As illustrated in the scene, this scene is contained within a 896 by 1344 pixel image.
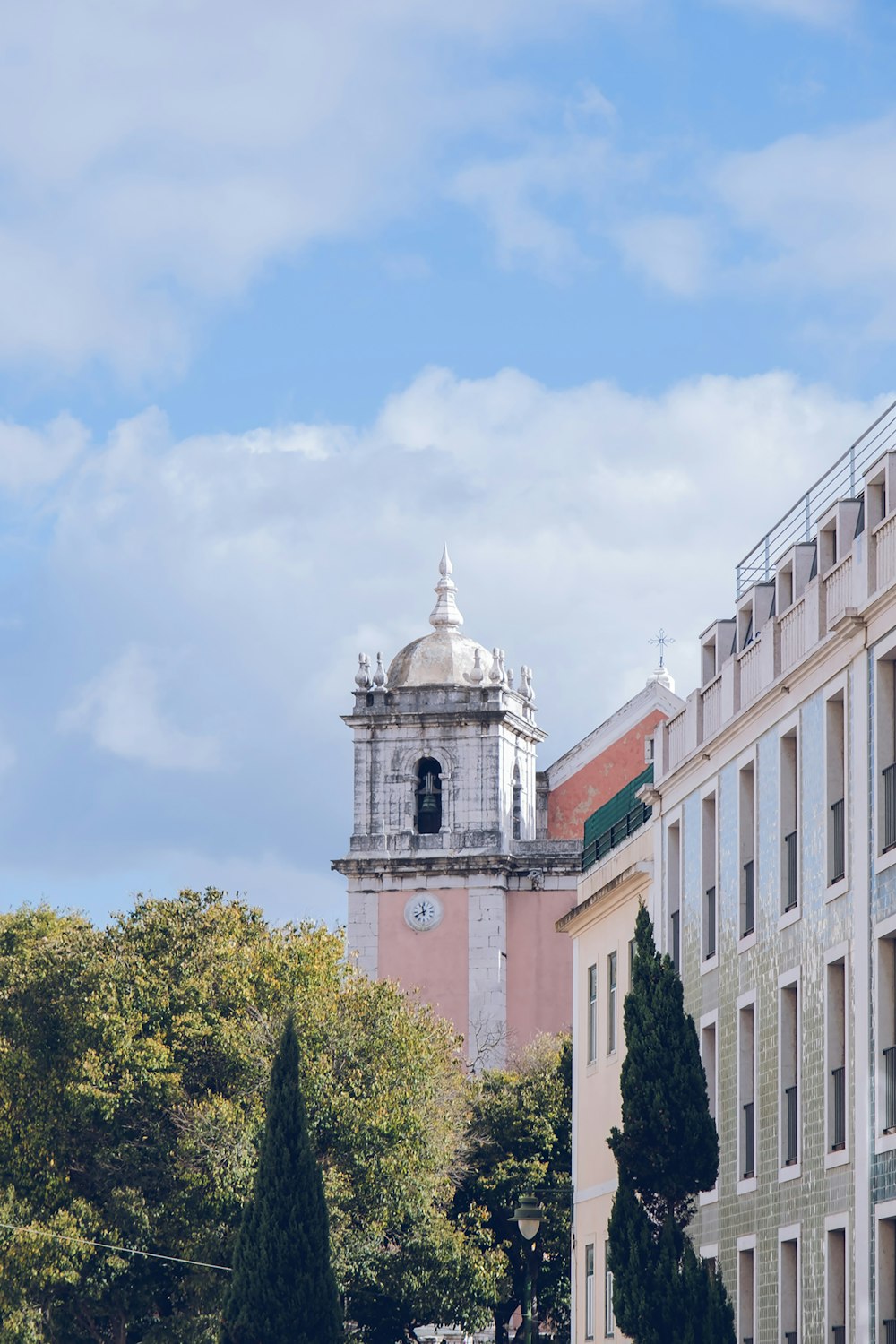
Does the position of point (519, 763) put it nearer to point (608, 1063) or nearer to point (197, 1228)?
point (197, 1228)

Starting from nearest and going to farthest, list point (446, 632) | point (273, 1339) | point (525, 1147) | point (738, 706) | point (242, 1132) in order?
point (738, 706) < point (273, 1339) < point (242, 1132) < point (525, 1147) < point (446, 632)

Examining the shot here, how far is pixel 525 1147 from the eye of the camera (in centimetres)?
6738

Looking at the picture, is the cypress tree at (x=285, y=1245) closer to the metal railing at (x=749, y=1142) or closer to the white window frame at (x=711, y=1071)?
the white window frame at (x=711, y=1071)

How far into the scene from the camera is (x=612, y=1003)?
44344mm

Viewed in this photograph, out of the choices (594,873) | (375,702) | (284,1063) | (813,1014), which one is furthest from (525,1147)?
(813,1014)

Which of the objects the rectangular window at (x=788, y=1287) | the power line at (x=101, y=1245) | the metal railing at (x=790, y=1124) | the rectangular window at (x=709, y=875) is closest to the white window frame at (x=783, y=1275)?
the rectangular window at (x=788, y=1287)

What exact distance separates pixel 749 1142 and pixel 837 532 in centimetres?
833

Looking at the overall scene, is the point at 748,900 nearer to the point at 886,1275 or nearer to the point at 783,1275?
the point at 783,1275

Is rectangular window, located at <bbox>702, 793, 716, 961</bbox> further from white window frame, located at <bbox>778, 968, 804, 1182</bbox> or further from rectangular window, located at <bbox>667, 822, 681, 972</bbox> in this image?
white window frame, located at <bbox>778, 968, 804, 1182</bbox>

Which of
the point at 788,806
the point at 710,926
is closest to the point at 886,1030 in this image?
the point at 788,806

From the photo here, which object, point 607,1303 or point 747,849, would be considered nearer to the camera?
point 747,849

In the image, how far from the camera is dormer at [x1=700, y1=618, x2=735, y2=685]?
3922cm

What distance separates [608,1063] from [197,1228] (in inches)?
551

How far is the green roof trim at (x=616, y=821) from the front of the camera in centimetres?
4406
